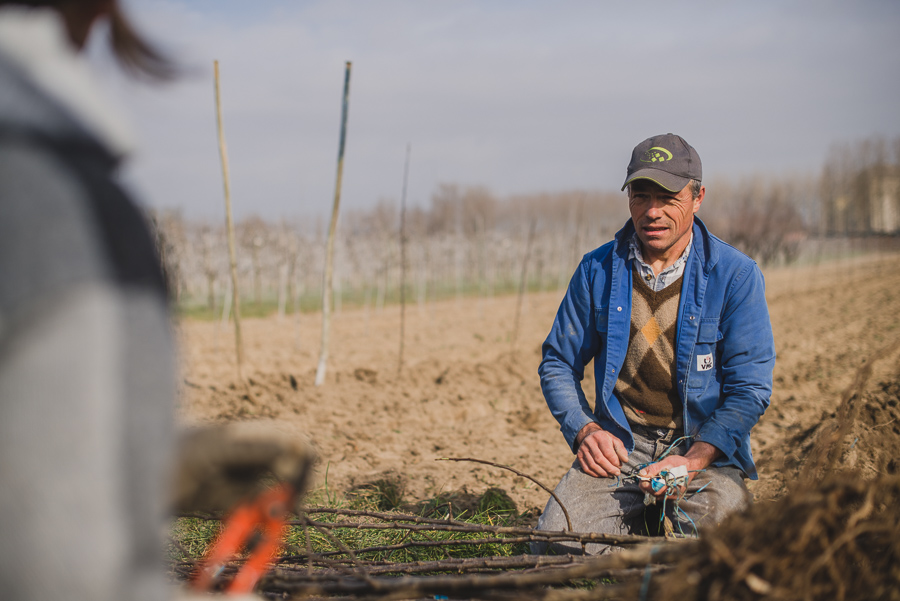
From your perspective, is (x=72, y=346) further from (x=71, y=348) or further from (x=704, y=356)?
(x=704, y=356)

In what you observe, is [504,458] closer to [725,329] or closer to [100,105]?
[725,329]

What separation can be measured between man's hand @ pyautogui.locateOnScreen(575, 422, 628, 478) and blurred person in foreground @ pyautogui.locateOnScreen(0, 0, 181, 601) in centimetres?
218

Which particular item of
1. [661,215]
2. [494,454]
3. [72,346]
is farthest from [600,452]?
[494,454]

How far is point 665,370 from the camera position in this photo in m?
2.84

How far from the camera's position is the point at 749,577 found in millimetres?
1132

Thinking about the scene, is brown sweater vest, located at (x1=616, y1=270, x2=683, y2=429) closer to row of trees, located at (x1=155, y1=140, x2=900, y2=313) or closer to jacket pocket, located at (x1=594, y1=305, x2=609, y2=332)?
jacket pocket, located at (x1=594, y1=305, x2=609, y2=332)

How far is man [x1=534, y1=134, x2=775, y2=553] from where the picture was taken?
2.67m

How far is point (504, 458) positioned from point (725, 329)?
280 centimetres

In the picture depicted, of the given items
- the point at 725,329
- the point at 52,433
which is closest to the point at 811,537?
the point at 52,433

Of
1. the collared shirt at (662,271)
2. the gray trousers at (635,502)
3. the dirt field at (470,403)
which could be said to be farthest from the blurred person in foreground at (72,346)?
the collared shirt at (662,271)

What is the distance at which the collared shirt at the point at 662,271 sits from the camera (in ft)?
9.50

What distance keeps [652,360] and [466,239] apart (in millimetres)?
33194

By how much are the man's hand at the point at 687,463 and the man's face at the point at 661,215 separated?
36.4 inches

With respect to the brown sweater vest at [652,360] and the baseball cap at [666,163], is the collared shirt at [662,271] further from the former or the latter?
the baseball cap at [666,163]
